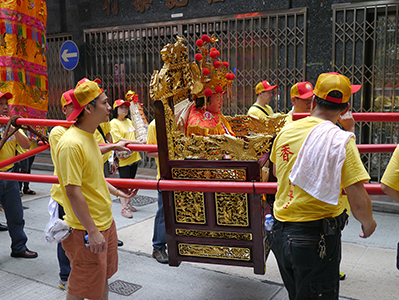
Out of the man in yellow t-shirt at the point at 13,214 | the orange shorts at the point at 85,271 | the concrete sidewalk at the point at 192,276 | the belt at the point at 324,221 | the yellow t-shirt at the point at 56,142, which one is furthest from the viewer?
the man in yellow t-shirt at the point at 13,214

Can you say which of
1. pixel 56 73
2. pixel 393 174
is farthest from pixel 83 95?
pixel 56 73

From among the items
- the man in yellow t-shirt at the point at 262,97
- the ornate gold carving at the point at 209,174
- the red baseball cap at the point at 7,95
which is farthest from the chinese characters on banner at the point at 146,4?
the ornate gold carving at the point at 209,174

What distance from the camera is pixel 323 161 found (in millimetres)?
1941

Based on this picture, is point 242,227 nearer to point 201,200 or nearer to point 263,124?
point 201,200

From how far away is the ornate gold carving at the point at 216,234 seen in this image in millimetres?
2868

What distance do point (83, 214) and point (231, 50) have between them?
6.16 meters

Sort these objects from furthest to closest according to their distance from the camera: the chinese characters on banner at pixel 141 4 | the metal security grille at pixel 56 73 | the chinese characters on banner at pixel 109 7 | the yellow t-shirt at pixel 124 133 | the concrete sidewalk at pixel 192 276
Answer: the metal security grille at pixel 56 73
the chinese characters on banner at pixel 109 7
the chinese characters on banner at pixel 141 4
the yellow t-shirt at pixel 124 133
the concrete sidewalk at pixel 192 276

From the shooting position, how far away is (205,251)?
298 centimetres

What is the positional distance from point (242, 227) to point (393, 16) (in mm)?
5407

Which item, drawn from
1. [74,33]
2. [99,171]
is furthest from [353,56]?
[74,33]

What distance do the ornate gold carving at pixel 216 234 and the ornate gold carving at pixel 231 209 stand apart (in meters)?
0.08

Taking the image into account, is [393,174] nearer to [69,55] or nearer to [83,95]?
[83,95]

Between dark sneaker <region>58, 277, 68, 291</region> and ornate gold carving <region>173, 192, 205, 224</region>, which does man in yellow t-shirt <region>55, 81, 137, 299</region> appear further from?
dark sneaker <region>58, 277, 68, 291</region>

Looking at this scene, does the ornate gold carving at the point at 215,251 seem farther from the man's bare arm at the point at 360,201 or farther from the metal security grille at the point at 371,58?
the metal security grille at the point at 371,58
